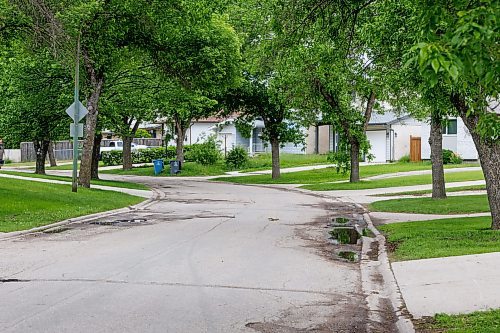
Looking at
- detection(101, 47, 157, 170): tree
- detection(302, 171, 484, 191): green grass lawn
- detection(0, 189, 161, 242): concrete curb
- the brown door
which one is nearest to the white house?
the brown door

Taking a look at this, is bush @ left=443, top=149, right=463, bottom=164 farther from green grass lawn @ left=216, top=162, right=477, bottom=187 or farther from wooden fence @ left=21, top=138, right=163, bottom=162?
wooden fence @ left=21, top=138, right=163, bottom=162

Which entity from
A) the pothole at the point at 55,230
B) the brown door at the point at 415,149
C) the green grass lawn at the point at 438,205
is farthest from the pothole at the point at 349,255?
the brown door at the point at 415,149

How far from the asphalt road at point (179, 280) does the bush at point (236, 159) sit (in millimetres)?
33110

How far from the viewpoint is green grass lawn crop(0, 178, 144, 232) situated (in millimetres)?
17797

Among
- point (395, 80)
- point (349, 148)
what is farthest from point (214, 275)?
point (349, 148)

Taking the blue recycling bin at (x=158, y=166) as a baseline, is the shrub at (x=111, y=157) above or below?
above

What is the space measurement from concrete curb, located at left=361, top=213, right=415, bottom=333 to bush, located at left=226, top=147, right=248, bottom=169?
37775 millimetres

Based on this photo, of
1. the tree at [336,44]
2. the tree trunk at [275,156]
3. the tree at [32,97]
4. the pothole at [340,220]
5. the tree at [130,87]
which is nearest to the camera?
the tree at [336,44]

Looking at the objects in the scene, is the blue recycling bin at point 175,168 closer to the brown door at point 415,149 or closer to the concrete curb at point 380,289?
the brown door at point 415,149

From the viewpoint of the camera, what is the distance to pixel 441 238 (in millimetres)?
14016

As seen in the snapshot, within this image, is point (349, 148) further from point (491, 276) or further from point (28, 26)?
point (491, 276)

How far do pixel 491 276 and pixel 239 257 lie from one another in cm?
449

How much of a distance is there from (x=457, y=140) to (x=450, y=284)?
43017mm

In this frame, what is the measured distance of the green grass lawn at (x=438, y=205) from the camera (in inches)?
819
